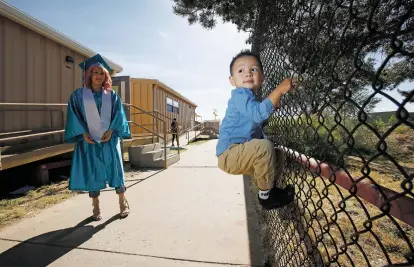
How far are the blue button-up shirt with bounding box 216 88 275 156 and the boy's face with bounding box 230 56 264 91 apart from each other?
72mm

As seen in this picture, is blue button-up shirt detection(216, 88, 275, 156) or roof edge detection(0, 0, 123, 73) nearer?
blue button-up shirt detection(216, 88, 275, 156)

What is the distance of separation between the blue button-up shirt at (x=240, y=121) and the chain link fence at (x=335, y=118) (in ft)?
0.81

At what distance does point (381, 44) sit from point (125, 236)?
3926 millimetres

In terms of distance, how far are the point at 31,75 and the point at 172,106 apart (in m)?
11.7

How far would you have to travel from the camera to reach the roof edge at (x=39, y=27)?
4.90 meters

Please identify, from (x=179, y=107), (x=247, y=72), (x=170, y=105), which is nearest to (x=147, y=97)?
(x=170, y=105)

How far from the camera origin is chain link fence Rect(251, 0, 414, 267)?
0.69m

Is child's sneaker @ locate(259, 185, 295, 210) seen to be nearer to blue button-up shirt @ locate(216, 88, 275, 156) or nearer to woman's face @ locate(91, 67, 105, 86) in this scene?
blue button-up shirt @ locate(216, 88, 275, 156)

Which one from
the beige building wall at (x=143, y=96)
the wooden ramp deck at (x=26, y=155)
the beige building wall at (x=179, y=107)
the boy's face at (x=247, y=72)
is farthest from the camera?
the beige building wall at (x=179, y=107)

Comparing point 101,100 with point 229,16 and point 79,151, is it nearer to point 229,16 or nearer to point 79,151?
point 79,151

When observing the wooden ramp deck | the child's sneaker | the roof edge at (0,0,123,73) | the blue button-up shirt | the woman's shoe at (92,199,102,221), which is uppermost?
the roof edge at (0,0,123,73)

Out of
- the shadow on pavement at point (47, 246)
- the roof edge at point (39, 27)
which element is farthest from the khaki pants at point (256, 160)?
the roof edge at point (39, 27)

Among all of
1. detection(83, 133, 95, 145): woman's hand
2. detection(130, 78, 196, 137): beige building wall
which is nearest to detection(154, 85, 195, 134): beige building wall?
detection(130, 78, 196, 137): beige building wall

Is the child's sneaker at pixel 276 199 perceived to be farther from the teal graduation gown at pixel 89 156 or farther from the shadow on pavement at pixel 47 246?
the teal graduation gown at pixel 89 156
